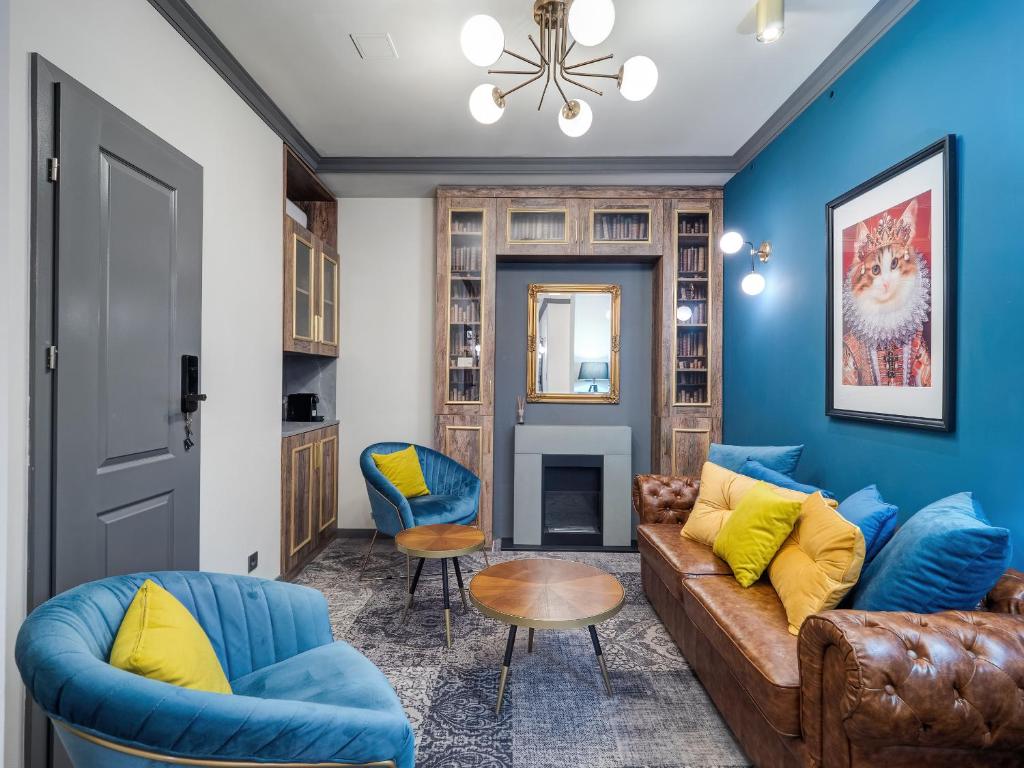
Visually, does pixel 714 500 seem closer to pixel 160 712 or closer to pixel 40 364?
pixel 160 712

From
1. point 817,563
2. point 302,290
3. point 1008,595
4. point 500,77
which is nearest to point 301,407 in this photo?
point 302,290

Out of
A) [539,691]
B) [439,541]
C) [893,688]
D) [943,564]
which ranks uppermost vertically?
[943,564]

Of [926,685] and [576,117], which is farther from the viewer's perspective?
[576,117]

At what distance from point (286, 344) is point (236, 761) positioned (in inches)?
109

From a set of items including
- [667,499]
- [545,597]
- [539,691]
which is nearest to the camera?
[545,597]

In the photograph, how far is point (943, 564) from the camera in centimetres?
147

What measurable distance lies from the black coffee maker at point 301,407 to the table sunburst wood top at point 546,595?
95.9 inches

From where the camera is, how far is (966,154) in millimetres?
1907

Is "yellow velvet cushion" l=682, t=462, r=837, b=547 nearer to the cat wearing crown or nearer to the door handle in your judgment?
the cat wearing crown

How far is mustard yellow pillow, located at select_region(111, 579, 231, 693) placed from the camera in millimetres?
1160

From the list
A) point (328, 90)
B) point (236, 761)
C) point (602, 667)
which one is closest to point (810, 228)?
point (602, 667)

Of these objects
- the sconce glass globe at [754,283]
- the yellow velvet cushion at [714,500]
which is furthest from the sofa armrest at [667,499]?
the sconce glass globe at [754,283]

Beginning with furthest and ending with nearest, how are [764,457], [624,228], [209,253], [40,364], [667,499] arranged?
[624,228] < [667,499] < [764,457] < [209,253] < [40,364]

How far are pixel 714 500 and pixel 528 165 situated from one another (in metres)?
2.64
